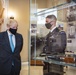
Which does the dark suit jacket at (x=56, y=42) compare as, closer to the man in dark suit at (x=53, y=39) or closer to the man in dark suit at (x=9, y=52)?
the man in dark suit at (x=53, y=39)

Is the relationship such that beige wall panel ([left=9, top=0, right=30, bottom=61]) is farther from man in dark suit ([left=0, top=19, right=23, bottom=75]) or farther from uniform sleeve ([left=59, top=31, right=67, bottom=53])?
uniform sleeve ([left=59, top=31, right=67, bottom=53])

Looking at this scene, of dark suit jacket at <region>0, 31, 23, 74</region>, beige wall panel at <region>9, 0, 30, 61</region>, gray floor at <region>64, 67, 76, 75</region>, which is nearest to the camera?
gray floor at <region>64, 67, 76, 75</region>

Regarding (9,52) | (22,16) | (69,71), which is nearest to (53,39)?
(69,71)

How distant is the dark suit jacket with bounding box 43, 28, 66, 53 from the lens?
1.32 meters

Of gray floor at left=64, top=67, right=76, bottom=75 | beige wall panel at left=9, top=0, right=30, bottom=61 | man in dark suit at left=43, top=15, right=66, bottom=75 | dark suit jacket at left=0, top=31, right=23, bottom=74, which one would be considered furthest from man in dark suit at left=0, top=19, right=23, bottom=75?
beige wall panel at left=9, top=0, right=30, bottom=61

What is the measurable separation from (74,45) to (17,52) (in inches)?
46.7

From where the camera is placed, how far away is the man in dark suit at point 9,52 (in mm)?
2252

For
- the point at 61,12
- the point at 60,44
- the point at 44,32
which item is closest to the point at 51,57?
the point at 60,44

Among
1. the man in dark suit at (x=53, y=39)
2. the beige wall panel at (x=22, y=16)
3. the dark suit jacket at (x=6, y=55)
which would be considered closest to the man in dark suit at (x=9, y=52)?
the dark suit jacket at (x=6, y=55)

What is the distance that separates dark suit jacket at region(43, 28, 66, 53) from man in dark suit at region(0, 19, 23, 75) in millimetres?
907

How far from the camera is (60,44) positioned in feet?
4.38

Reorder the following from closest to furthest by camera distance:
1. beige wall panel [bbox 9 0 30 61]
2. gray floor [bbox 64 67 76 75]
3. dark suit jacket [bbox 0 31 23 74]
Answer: gray floor [bbox 64 67 76 75]
dark suit jacket [bbox 0 31 23 74]
beige wall panel [bbox 9 0 30 61]

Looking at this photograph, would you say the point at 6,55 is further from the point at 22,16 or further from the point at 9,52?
the point at 22,16

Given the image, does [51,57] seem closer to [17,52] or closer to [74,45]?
[74,45]
